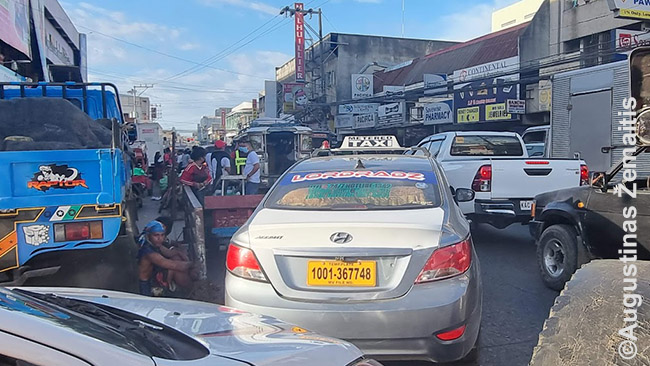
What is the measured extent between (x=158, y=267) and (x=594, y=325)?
4153mm

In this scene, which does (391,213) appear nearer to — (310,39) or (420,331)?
(420,331)

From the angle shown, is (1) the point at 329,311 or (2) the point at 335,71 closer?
(1) the point at 329,311

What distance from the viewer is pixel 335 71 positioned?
134ft

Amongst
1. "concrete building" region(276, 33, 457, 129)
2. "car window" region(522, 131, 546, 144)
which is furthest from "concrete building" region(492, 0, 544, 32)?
"car window" region(522, 131, 546, 144)

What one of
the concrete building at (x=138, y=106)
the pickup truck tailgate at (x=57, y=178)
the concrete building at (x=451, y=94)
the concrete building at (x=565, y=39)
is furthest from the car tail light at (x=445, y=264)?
the concrete building at (x=138, y=106)

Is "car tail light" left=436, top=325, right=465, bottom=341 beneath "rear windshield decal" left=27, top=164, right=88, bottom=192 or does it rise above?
beneath

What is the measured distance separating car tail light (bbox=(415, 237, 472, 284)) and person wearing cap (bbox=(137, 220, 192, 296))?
10.1ft

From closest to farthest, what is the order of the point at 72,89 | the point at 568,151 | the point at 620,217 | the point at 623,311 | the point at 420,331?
the point at 623,311 < the point at 420,331 < the point at 620,217 < the point at 72,89 < the point at 568,151

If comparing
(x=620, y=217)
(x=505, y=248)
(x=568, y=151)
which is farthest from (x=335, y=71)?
(x=620, y=217)

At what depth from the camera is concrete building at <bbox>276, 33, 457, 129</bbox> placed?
4050 centimetres

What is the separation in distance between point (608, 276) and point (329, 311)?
144 centimetres

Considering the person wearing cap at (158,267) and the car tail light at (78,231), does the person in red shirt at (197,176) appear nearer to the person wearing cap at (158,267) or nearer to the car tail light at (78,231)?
the person wearing cap at (158,267)

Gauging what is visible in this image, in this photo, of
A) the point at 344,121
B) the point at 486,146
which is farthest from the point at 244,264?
the point at 344,121

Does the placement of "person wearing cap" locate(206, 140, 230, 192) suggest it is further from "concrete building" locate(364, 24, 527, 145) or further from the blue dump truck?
"concrete building" locate(364, 24, 527, 145)
